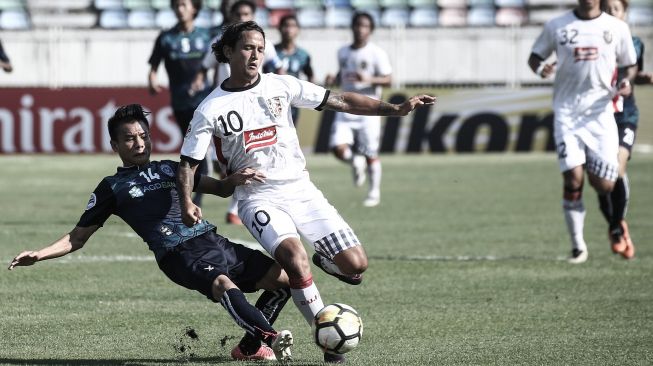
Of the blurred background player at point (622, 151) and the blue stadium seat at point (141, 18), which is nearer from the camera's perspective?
the blurred background player at point (622, 151)

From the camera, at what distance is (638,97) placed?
83.1ft

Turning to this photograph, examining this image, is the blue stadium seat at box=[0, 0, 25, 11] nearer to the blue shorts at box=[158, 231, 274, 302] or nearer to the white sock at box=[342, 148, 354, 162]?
the white sock at box=[342, 148, 354, 162]

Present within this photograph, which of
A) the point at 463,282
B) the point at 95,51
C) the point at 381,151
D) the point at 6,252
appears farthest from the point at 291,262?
the point at 95,51

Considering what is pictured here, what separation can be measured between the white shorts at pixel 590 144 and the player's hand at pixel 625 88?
204mm

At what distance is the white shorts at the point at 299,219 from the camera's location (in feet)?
22.4

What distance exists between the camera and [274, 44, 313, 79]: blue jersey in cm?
1542

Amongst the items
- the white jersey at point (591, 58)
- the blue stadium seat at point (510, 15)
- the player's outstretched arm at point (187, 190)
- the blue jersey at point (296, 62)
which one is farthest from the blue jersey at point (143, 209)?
the blue stadium seat at point (510, 15)

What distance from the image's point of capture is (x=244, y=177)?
682 centimetres

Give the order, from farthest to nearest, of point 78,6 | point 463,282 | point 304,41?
point 78,6
point 304,41
point 463,282

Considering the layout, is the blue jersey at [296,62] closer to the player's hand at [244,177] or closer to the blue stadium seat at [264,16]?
the player's hand at [244,177]

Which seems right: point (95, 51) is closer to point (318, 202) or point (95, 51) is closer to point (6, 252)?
point (6, 252)

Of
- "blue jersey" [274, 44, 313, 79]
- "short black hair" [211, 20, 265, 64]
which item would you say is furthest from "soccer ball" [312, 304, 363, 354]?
"blue jersey" [274, 44, 313, 79]

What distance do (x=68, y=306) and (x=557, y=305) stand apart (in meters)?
3.24

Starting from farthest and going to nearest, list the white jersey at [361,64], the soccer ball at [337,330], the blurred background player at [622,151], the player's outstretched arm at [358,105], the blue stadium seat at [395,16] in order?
1. the blue stadium seat at [395,16]
2. the white jersey at [361,64]
3. the blurred background player at [622,151]
4. the player's outstretched arm at [358,105]
5. the soccer ball at [337,330]
